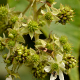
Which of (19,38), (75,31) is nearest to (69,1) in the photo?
(75,31)

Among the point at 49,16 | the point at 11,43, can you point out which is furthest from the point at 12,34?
the point at 49,16

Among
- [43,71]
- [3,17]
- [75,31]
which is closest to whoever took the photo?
[43,71]

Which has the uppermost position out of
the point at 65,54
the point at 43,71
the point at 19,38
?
the point at 19,38

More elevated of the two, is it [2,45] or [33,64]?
[2,45]

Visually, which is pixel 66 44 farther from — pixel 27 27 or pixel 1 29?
pixel 1 29

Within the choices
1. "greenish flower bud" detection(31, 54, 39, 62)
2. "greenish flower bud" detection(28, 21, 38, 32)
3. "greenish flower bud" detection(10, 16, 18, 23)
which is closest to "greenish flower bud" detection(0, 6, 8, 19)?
"greenish flower bud" detection(10, 16, 18, 23)

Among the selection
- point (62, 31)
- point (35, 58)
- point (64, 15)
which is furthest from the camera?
point (62, 31)

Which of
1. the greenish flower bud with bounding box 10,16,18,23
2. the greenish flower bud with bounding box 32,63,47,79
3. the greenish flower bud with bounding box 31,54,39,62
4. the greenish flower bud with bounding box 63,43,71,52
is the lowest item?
the greenish flower bud with bounding box 32,63,47,79

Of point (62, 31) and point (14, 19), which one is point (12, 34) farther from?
point (62, 31)

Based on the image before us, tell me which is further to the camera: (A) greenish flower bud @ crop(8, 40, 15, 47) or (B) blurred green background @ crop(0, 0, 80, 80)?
(B) blurred green background @ crop(0, 0, 80, 80)

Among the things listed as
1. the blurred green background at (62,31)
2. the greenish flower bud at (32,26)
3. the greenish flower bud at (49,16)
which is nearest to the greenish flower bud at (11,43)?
the greenish flower bud at (32,26)

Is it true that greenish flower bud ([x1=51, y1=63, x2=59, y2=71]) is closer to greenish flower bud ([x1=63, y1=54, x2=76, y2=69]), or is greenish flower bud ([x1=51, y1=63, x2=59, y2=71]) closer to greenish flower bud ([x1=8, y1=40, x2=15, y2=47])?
greenish flower bud ([x1=63, y1=54, x2=76, y2=69])
